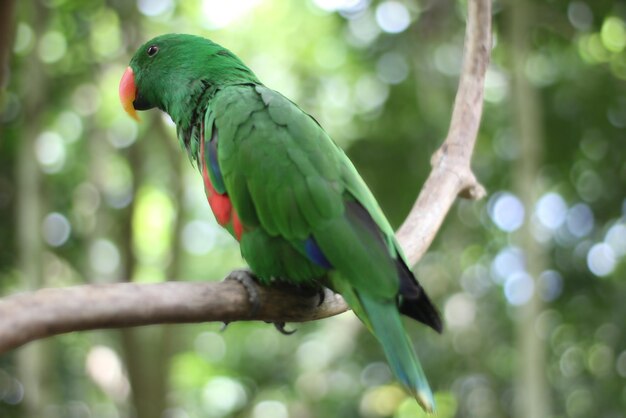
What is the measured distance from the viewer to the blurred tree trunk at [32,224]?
5492mm

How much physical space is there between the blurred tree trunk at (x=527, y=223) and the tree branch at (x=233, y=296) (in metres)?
2.09

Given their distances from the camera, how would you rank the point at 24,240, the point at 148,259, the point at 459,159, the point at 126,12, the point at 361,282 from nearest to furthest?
the point at 361,282, the point at 459,159, the point at 24,240, the point at 126,12, the point at 148,259

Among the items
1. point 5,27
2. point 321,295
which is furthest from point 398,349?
point 5,27

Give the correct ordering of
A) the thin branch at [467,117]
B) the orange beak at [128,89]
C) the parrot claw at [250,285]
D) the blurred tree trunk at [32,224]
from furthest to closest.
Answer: the blurred tree trunk at [32,224] → the orange beak at [128,89] → the thin branch at [467,117] → the parrot claw at [250,285]

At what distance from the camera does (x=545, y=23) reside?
6066 millimetres

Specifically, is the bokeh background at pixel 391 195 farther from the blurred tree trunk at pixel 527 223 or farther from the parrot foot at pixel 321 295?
the parrot foot at pixel 321 295

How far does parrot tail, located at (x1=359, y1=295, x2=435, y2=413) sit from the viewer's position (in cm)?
198

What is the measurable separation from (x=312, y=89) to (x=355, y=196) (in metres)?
6.74

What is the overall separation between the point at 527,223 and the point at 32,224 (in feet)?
11.9

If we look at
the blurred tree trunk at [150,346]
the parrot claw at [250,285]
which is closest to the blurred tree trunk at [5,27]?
the parrot claw at [250,285]

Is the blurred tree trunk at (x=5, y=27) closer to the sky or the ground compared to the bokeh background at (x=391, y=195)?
closer to the sky

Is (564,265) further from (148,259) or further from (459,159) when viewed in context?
(148,259)

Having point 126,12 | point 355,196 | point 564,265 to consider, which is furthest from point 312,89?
point 355,196

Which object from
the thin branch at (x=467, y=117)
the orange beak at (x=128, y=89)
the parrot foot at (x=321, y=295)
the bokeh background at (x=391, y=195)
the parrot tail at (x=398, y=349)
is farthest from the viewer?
the bokeh background at (x=391, y=195)
